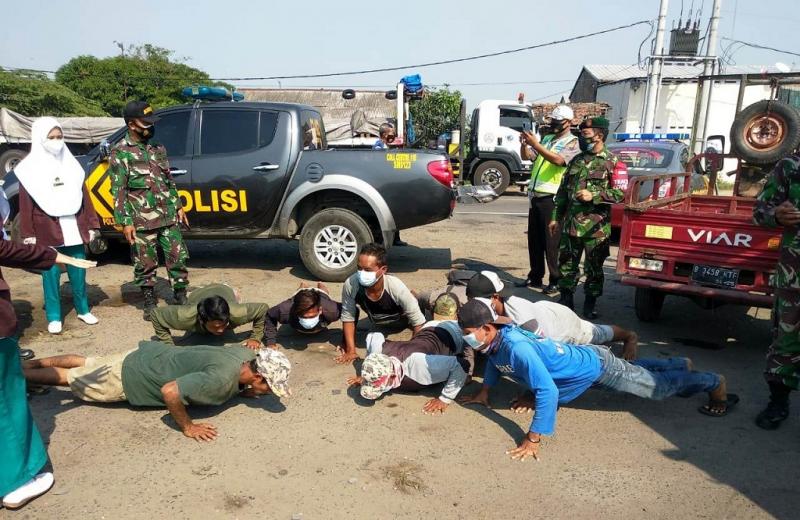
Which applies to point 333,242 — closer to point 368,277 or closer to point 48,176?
point 368,277

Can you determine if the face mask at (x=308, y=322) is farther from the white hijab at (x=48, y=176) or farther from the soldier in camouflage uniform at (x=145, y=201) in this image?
the white hijab at (x=48, y=176)

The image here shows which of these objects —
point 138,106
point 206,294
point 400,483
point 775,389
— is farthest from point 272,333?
point 775,389

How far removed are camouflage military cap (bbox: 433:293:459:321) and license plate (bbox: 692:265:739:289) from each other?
1879 mm

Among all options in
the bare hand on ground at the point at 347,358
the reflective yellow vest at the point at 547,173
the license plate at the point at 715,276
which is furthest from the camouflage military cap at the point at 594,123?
the bare hand on ground at the point at 347,358

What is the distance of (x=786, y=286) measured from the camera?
3227 mm

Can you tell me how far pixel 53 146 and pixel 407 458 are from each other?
12.2 feet

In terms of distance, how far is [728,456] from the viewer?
3070 mm

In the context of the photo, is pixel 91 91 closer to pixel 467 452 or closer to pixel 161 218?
pixel 161 218

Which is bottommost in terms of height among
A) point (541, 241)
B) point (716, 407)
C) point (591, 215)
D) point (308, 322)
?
point (716, 407)

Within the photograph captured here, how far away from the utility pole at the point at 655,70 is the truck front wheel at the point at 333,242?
51.0ft

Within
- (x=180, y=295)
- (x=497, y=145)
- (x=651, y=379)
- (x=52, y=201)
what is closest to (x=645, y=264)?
(x=651, y=379)

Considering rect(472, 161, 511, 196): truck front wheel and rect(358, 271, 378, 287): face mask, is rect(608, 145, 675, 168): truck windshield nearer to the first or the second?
rect(472, 161, 511, 196): truck front wheel

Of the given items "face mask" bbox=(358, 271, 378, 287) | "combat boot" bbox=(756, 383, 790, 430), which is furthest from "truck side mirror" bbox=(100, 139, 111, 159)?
"combat boot" bbox=(756, 383, 790, 430)

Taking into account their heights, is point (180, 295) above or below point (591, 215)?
below
